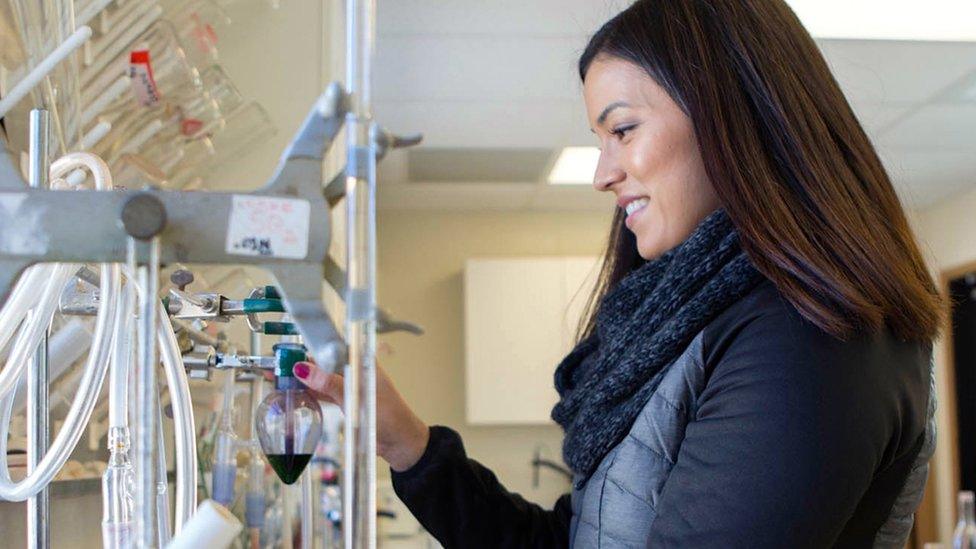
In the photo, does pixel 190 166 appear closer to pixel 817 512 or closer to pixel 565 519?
pixel 565 519

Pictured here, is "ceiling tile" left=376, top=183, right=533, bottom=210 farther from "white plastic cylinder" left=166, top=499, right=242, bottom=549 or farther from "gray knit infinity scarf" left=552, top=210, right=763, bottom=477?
"white plastic cylinder" left=166, top=499, right=242, bottom=549

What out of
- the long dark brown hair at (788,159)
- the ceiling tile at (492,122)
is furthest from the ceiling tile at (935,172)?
the long dark brown hair at (788,159)

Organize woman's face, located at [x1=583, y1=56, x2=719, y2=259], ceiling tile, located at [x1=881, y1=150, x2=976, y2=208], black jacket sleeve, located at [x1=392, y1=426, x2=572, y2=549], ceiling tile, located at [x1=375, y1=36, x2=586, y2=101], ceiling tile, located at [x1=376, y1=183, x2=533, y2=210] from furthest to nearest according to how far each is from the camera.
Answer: ceiling tile, located at [x1=376, y1=183, x2=533, y2=210] < ceiling tile, located at [x1=881, y1=150, x2=976, y2=208] < ceiling tile, located at [x1=375, y1=36, x2=586, y2=101] < black jacket sleeve, located at [x1=392, y1=426, x2=572, y2=549] < woman's face, located at [x1=583, y1=56, x2=719, y2=259]

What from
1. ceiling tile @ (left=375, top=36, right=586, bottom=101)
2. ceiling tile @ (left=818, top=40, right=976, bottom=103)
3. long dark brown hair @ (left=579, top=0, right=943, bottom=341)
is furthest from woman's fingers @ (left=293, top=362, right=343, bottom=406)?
ceiling tile @ (left=818, top=40, right=976, bottom=103)

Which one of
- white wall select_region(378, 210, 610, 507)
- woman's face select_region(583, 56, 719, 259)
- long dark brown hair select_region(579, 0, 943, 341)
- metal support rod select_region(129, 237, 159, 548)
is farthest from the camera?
white wall select_region(378, 210, 610, 507)

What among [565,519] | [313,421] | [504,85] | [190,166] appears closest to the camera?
[313,421]

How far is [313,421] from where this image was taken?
29.8 inches

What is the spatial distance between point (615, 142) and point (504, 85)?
2.72 metres

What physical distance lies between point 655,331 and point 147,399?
0.62 meters

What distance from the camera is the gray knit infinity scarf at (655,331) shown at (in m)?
0.94

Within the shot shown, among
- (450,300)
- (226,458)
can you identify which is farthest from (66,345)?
(450,300)

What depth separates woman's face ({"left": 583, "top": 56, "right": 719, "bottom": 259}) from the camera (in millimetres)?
1026

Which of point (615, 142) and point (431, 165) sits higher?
point (431, 165)

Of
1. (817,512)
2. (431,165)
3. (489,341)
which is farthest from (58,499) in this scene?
(489,341)
